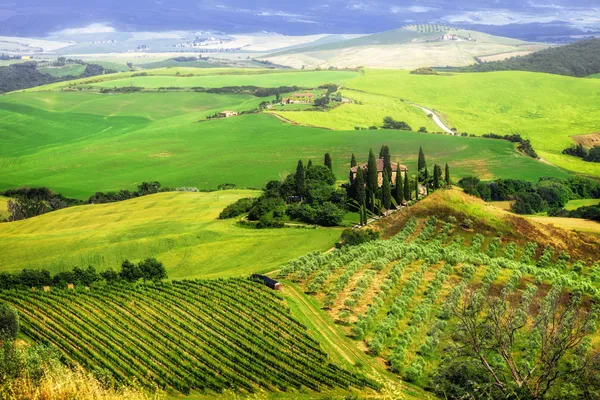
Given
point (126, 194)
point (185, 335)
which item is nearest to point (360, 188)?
point (185, 335)

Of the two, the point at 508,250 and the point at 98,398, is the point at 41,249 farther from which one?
the point at 98,398

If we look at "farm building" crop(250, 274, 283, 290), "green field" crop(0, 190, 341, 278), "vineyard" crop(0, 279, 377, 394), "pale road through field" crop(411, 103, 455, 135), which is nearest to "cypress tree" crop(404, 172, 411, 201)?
"green field" crop(0, 190, 341, 278)

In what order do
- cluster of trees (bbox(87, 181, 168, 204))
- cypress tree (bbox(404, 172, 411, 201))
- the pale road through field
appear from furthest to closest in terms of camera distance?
the pale road through field
cluster of trees (bbox(87, 181, 168, 204))
cypress tree (bbox(404, 172, 411, 201))

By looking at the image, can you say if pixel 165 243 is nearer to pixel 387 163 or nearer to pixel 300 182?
pixel 300 182

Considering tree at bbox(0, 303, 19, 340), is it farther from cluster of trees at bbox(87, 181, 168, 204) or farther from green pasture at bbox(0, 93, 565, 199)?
green pasture at bbox(0, 93, 565, 199)

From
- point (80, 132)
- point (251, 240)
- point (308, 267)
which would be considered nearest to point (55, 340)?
point (308, 267)

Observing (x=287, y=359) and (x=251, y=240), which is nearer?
(x=287, y=359)
